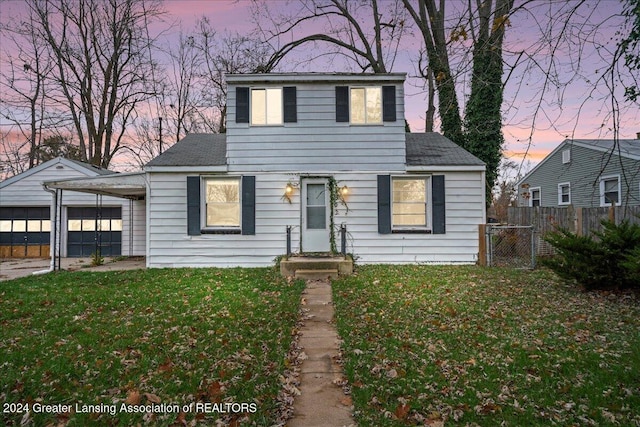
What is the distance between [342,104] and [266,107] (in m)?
2.05

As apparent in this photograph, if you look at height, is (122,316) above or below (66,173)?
below

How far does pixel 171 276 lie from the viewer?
891cm

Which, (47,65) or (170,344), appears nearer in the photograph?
(170,344)

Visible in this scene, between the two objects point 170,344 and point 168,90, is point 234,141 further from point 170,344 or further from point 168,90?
point 168,90

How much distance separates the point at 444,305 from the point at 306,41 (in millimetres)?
14678

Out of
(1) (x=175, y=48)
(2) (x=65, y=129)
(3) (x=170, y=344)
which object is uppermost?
(1) (x=175, y=48)

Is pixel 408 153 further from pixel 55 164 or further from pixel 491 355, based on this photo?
pixel 55 164

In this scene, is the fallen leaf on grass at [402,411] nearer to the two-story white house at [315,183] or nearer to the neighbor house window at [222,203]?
the two-story white house at [315,183]

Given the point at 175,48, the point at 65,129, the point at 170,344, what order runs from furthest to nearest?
the point at 175,48 → the point at 65,129 → the point at 170,344

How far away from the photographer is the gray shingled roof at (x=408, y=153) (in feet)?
32.9

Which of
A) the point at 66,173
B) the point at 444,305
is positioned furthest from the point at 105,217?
the point at 444,305

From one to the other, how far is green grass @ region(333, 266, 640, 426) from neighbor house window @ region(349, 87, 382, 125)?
4864mm

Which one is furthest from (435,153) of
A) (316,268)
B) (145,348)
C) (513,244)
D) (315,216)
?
(145,348)

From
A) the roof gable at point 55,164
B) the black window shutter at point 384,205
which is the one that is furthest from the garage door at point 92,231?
the black window shutter at point 384,205
